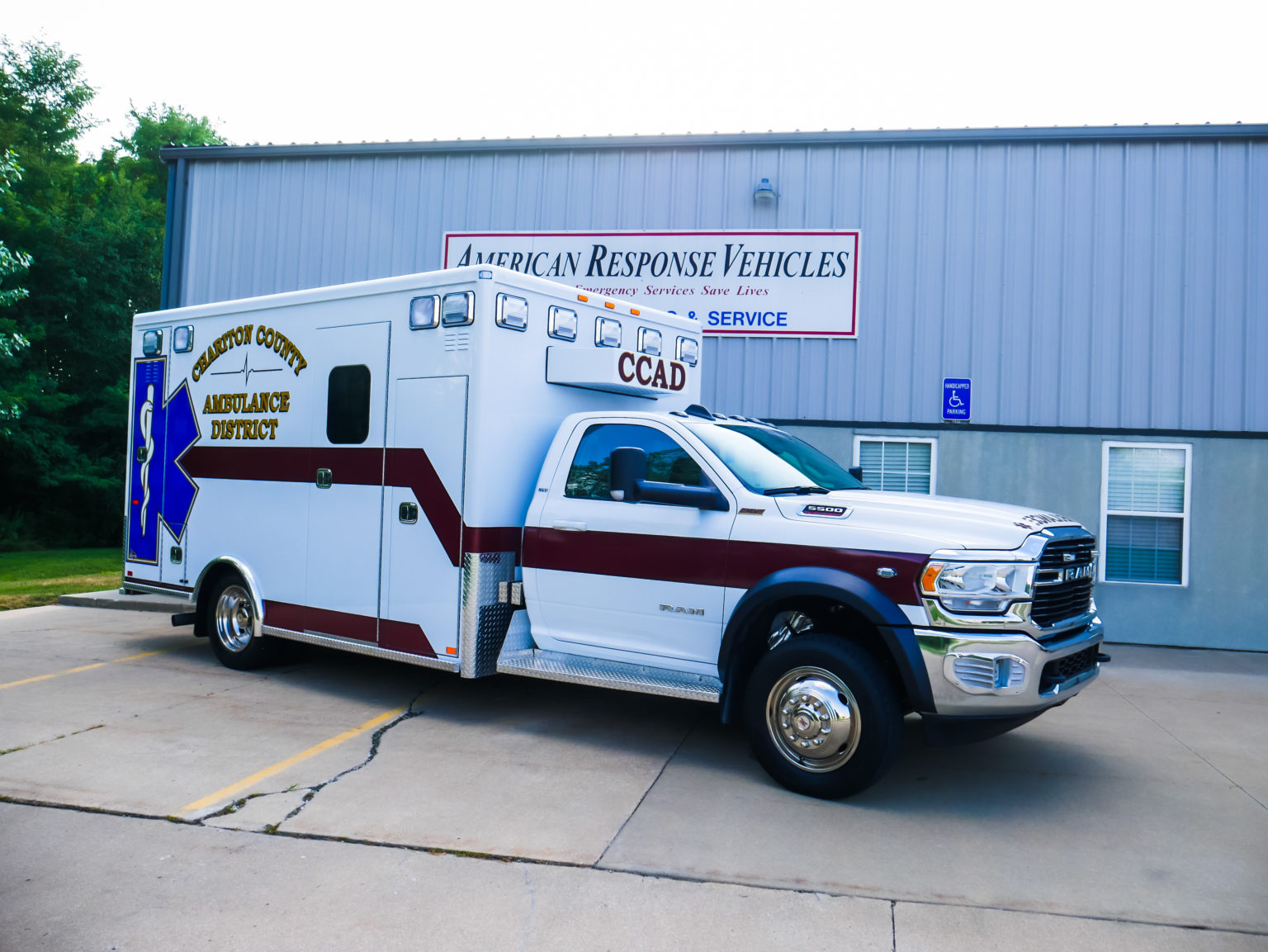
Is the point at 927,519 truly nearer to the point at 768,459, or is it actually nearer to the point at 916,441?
the point at 768,459

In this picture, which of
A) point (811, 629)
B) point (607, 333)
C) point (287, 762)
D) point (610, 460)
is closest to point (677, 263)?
point (607, 333)

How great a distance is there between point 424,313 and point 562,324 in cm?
94

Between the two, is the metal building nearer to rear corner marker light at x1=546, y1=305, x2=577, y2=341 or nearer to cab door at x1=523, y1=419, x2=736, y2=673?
rear corner marker light at x1=546, y1=305, x2=577, y2=341

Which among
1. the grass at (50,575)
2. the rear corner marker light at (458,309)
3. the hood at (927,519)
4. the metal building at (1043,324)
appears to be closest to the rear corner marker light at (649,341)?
the rear corner marker light at (458,309)

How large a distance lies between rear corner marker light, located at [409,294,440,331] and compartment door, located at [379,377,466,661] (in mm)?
356

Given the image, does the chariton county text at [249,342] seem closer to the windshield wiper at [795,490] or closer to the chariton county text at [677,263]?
the windshield wiper at [795,490]

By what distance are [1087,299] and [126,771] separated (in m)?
10.3

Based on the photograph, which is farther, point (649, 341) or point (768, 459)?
point (649, 341)

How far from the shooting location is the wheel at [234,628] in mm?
7988

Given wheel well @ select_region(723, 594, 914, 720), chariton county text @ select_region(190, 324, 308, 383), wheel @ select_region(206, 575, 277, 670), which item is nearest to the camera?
wheel well @ select_region(723, 594, 914, 720)

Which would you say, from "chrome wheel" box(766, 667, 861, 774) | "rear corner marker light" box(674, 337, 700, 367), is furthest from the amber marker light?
"rear corner marker light" box(674, 337, 700, 367)

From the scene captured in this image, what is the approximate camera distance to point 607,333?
720 cm

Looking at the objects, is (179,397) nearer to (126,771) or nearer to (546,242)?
(126,771)

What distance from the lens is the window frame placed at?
11.0 m
